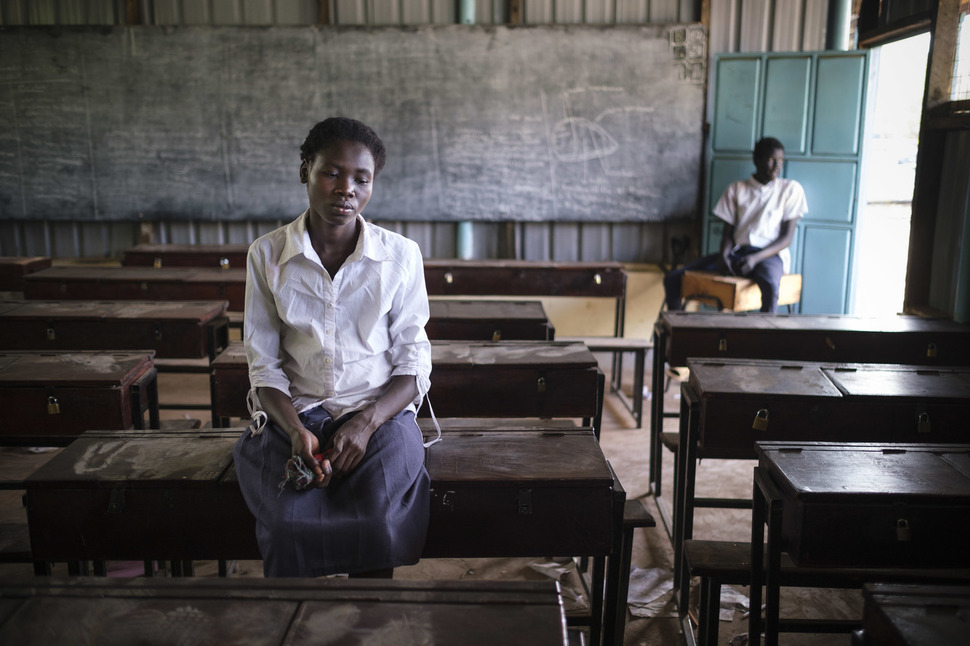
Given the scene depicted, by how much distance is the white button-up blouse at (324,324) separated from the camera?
1.68 m

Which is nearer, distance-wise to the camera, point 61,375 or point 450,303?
point 61,375

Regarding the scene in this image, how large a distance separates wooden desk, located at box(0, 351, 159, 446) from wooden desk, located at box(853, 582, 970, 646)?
1964mm

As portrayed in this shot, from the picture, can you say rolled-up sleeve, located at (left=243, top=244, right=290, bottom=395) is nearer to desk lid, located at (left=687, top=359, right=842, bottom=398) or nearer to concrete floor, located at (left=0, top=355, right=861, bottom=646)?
concrete floor, located at (left=0, top=355, right=861, bottom=646)

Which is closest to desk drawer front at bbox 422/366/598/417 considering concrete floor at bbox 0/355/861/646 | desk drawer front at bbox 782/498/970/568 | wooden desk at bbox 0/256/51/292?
concrete floor at bbox 0/355/861/646

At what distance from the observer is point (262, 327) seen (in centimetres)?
169

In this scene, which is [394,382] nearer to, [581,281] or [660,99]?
[581,281]

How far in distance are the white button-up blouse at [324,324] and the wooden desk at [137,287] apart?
247 centimetres

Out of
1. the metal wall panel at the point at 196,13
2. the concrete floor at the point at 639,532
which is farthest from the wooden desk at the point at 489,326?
the metal wall panel at the point at 196,13

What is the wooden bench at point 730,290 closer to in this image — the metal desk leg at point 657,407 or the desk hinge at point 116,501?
the metal desk leg at point 657,407

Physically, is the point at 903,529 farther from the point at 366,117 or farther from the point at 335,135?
the point at 366,117

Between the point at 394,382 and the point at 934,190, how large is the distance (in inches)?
117

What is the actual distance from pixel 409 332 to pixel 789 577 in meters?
1.01

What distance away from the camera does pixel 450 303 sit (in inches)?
136

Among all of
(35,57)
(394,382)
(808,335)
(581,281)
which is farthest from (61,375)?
(35,57)
